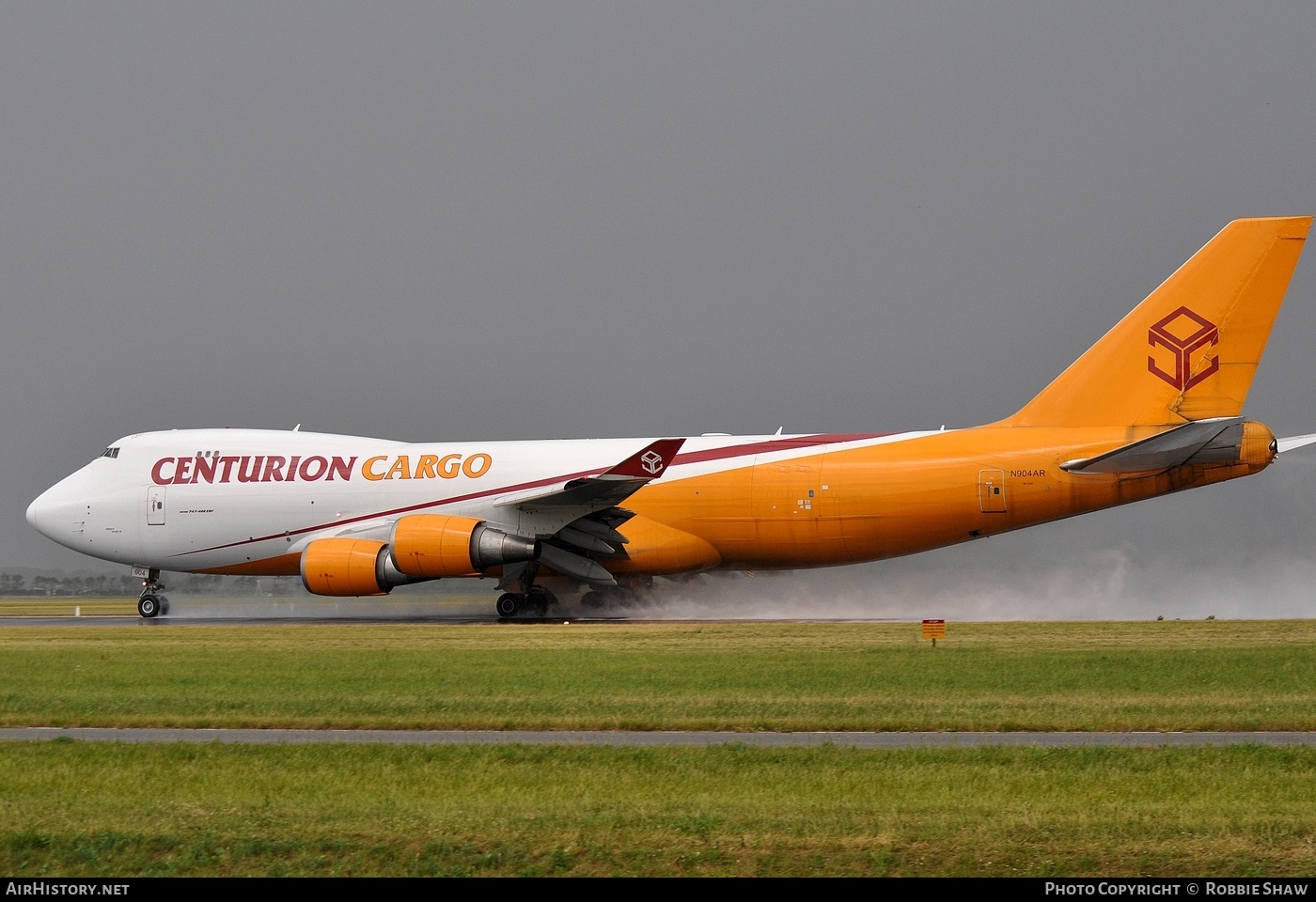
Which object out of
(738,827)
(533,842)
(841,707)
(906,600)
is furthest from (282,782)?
(906,600)

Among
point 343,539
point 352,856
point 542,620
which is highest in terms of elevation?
point 343,539

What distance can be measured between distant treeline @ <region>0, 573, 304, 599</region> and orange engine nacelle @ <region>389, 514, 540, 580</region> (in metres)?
7.73

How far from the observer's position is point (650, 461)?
28375 millimetres

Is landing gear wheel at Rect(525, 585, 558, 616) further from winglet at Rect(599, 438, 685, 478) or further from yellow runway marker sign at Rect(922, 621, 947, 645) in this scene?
yellow runway marker sign at Rect(922, 621, 947, 645)

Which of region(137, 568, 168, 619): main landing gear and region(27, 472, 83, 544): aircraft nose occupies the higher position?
region(27, 472, 83, 544): aircraft nose

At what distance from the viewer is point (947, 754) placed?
10.5 meters

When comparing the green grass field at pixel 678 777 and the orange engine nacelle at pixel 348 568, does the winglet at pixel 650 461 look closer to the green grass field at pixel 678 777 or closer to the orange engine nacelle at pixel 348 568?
the orange engine nacelle at pixel 348 568

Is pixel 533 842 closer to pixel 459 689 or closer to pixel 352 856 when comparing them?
pixel 352 856

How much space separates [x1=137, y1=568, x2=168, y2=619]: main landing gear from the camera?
34.2 m

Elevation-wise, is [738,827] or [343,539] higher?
[343,539]

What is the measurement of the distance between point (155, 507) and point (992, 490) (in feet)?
66.0

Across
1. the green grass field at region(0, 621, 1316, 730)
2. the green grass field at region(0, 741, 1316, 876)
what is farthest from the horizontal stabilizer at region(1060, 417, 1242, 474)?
the green grass field at region(0, 741, 1316, 876)

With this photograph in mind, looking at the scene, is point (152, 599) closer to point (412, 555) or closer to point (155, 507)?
point (155, 507)

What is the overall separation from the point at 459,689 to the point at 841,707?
464 centimetres
